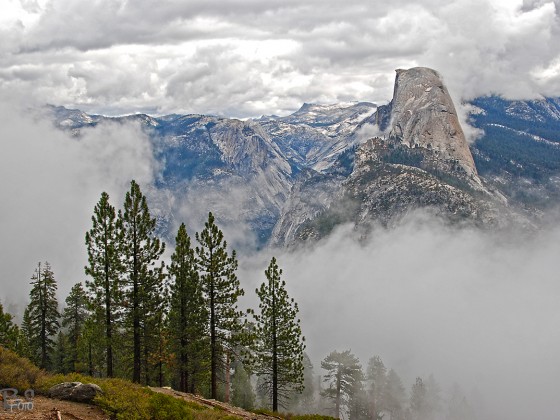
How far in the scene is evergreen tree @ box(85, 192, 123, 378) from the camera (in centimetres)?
3625

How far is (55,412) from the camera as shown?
1900 centimetres

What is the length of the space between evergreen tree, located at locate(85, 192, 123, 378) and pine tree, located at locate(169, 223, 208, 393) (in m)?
5.79

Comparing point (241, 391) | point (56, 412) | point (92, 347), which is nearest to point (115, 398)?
point (56, 412)

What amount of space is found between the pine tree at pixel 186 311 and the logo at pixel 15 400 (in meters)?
19.9

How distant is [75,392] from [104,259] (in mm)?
16523

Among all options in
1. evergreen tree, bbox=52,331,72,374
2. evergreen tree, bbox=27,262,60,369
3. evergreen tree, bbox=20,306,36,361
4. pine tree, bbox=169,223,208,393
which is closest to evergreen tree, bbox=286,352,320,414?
evergreen tree, bbox=52,331,72,374

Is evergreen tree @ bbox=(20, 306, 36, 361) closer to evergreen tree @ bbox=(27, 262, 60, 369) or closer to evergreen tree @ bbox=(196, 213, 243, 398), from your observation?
evergreen tree @ bbox=(27, 262, 60, 369)

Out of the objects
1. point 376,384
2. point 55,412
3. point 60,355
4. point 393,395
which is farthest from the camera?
point 393,395

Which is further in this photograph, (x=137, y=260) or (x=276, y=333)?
(x=276, y=333)

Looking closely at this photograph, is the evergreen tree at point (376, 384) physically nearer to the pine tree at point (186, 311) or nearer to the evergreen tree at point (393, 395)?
the evergreen tree at point (393, 395)

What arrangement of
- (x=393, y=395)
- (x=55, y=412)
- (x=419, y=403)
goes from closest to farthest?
(x=55, y=412), (x=393, y=395), (x=419, y=403)

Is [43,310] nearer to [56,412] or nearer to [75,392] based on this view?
[75,392]

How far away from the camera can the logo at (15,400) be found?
61.6ft

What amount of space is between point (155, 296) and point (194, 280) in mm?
3770
